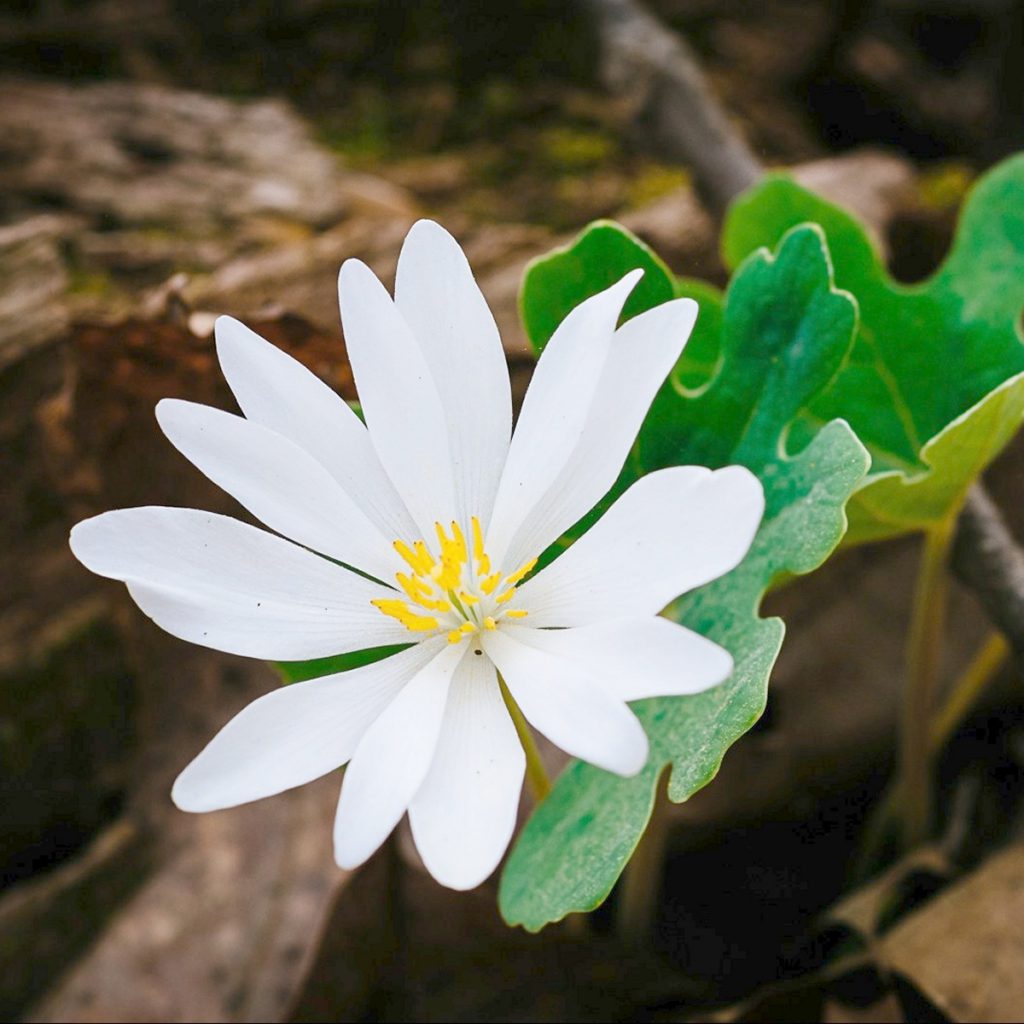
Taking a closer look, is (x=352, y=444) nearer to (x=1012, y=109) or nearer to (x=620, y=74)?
(x=620, y=74)

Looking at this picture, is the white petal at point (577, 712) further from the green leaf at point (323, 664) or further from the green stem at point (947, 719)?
the green stem at point (947, 719)

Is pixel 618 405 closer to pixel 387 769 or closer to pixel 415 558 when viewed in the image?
pixel 415 558

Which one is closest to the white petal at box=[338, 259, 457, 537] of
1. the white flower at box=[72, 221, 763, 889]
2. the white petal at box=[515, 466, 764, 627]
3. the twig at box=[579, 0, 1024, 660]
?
the white flower at box=[72, 221, 763, 889]

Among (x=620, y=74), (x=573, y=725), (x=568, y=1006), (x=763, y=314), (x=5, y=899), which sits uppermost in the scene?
(x=620, y=74)

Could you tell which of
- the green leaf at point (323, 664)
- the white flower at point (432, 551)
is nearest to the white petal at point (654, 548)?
the white flower at point (432, 551)

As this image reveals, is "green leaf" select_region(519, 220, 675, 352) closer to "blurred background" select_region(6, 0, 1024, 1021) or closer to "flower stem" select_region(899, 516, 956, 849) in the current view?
"blurred background" select_region(6, 0, 1024, 1021)

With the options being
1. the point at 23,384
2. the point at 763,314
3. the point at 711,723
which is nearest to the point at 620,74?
the point at 763,314
